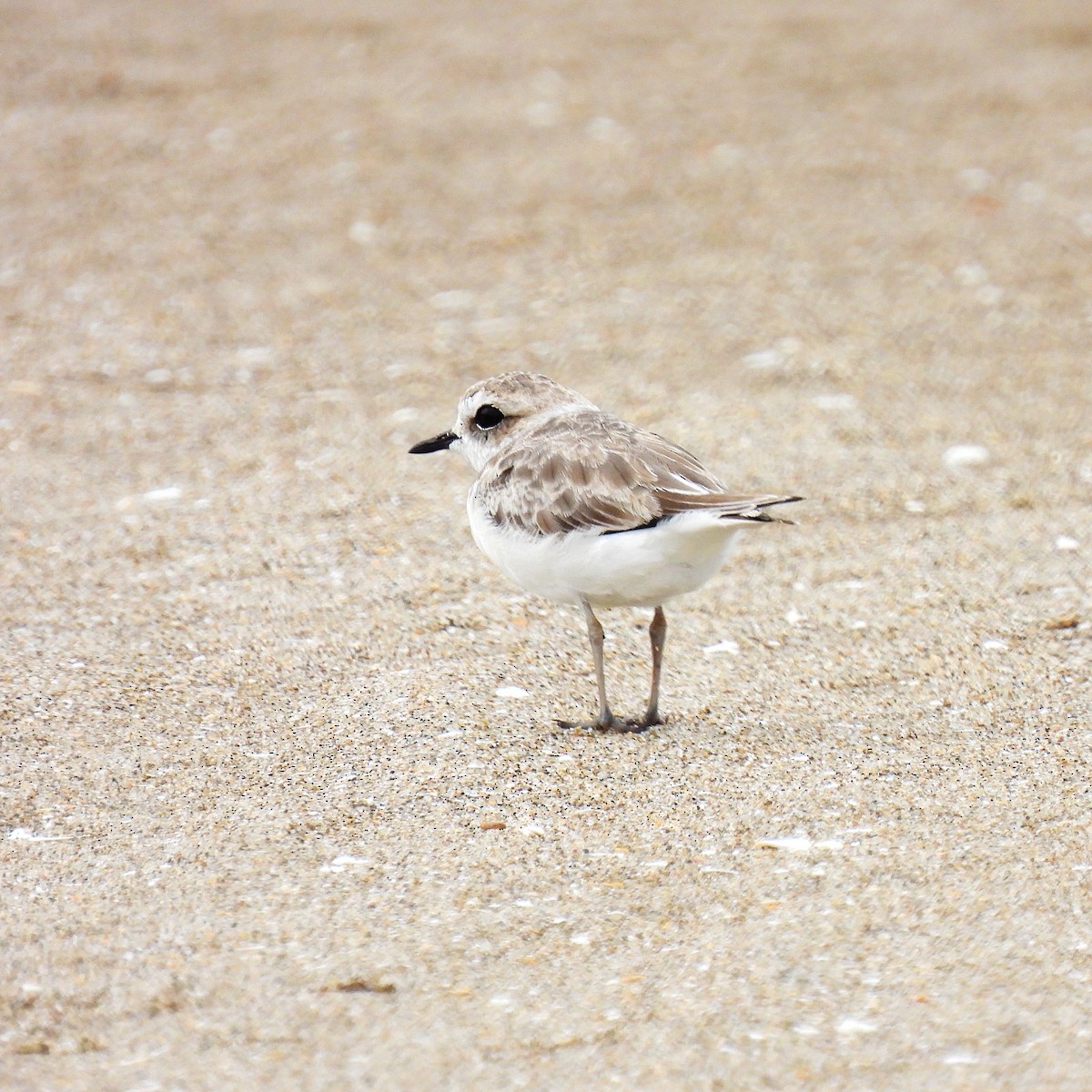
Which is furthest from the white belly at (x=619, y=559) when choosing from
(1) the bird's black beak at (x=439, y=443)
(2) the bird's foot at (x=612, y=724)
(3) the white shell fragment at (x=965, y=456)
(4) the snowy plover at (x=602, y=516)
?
(3) the white shell fragment at (x=965, y=456)

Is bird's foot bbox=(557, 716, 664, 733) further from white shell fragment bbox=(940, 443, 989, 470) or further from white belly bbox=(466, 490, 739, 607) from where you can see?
white shell fragment bbox=(940, 443, 989, 470)

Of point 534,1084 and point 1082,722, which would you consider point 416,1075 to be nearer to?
point 534,1084

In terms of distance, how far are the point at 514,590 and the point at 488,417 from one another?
0.97m

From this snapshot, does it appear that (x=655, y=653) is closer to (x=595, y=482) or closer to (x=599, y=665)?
(x=599, y=665)

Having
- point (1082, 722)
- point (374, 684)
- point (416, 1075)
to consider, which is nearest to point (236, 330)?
point (374, 684)

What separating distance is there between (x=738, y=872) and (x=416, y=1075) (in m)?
1.07

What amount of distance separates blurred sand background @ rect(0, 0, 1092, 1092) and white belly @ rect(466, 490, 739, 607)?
467mm

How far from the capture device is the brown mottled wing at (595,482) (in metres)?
4.11

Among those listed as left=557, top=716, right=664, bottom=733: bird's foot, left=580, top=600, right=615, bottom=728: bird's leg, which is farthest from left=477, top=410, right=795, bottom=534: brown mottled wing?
left=557, top=716, right=664, bottom=733: bird's foot

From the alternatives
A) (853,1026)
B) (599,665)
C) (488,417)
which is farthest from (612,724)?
(853,1026)

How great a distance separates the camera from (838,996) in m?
3.21

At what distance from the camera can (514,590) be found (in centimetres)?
561

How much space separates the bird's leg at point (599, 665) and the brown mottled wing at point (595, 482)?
1.13 ft

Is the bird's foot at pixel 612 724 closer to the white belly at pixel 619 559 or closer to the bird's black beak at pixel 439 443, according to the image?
the white belly at pixel 619 559
